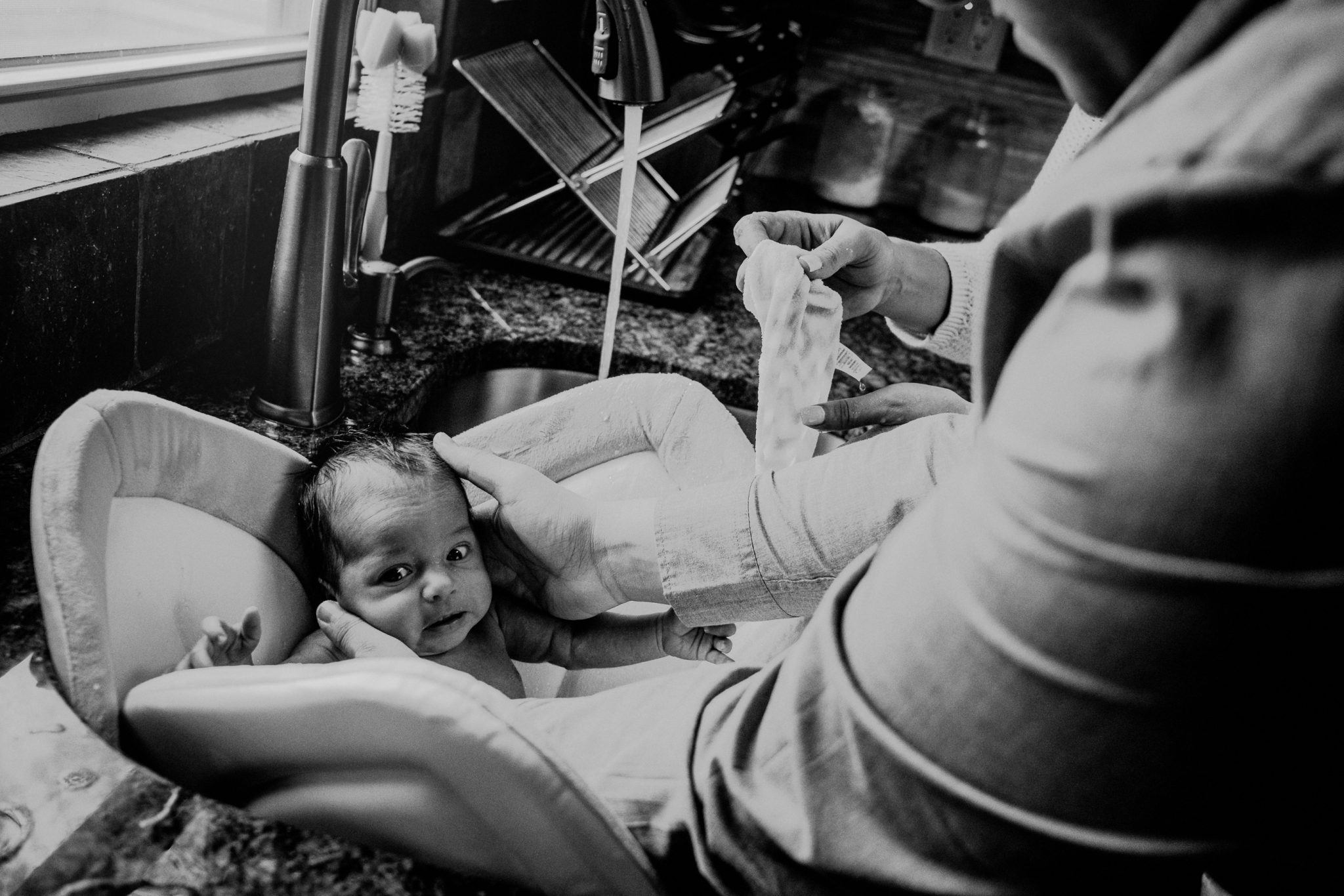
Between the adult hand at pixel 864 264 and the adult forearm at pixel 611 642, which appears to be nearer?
the adult forearm at pixel 611 642

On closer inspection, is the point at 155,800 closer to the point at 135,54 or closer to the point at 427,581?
the point at 427,581

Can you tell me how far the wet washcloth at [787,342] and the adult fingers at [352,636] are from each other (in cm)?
43

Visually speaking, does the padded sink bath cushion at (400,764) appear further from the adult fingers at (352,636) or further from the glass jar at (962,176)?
the glass jar at (962,176)

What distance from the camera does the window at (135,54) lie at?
0.99m

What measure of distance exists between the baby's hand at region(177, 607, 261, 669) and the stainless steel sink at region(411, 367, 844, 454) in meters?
0.72

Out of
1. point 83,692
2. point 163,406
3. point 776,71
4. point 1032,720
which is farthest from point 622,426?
point 776,71

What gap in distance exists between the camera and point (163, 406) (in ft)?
2.44

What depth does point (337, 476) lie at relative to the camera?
949 millimetres

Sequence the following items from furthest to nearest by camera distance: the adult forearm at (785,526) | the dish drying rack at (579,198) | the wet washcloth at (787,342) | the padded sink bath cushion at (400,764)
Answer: the dish drying rack at (579,198)
the wet washcloth at (787,342)
the adult forearm at (785,526)
the padded sink bath cushion at (400,764)

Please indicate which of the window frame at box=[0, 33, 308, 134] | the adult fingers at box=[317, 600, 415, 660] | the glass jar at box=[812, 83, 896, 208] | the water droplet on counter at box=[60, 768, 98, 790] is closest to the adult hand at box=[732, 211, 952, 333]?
the adult fingers at box=[317, 600, 415, 660]

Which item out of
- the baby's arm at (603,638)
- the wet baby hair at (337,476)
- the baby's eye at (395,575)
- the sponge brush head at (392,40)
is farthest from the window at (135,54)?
the baby's arm at (603,638)

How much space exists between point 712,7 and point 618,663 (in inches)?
45.9

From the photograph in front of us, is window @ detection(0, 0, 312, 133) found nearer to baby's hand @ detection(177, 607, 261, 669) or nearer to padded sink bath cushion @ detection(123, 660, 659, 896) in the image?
baby's hand @ detection(177, 607, 261, 669)

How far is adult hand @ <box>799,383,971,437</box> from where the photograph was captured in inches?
44.7
